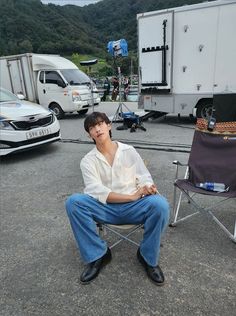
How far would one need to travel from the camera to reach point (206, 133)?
11.9 ft

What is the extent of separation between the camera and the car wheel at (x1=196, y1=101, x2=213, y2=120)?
28.2ft

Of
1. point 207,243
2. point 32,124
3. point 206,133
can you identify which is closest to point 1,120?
point 32,124

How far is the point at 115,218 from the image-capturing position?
2.65 m

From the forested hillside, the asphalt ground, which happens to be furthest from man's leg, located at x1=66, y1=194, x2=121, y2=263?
Answer: the forested hillside

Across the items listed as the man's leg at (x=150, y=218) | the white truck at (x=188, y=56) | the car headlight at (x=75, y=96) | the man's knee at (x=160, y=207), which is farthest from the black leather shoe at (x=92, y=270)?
the car headlight at (x=75, y=96)

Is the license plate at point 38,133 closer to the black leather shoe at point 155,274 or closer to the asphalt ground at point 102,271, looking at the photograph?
the asphalt ground at point 102,271

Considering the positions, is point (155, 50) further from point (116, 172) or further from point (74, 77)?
point (116, 172)

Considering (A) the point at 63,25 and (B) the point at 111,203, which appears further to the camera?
(A) the point at 63,25

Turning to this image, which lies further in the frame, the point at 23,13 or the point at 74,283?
the point at 23,13

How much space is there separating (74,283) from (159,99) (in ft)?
23.5

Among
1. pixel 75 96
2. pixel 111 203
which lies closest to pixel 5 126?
pixel 111 203

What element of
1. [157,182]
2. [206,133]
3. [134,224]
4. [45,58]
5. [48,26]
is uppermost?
[48,26]

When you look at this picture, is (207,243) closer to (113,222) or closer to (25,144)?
(113,222)

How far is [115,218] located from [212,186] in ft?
3.82
